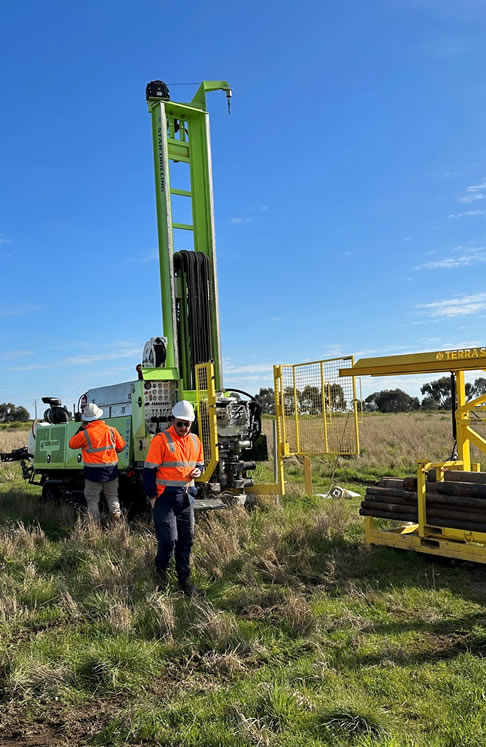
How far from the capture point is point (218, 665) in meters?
4.66

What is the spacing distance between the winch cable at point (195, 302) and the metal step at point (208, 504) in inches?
85.1

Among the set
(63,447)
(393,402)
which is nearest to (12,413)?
(393,402)

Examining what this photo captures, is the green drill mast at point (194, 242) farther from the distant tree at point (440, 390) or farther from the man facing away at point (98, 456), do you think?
the distant tree at point (440, 390)

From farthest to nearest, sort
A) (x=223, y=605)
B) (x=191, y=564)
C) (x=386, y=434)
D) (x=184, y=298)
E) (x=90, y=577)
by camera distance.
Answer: (x=386, y=434)
(x=184, y=298)
(x=191, y=564)
(x=90, y=577)
(x=223, y=605)

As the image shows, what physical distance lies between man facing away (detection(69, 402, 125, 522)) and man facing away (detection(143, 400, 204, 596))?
2.76 metres

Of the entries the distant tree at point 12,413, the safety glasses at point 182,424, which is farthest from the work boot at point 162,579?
the distant tree at point 12,413

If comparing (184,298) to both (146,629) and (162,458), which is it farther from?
(146,629)

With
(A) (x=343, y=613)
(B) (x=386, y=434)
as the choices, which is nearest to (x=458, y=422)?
(A) (x=343, y=613)

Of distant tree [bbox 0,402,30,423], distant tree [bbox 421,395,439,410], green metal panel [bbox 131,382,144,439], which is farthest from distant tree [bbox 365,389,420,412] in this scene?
green metal panel [bbox 131,382,144,439]

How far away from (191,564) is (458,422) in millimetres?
3758

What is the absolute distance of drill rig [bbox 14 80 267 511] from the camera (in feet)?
31.6

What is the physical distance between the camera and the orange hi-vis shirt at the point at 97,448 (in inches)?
371

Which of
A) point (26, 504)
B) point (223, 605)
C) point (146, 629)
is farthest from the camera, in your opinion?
point (26, 504)

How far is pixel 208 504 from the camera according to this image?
29.8 ft
